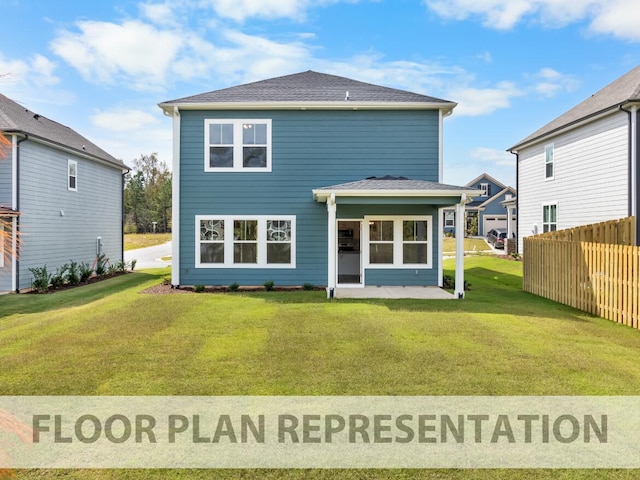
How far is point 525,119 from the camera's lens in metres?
20.9

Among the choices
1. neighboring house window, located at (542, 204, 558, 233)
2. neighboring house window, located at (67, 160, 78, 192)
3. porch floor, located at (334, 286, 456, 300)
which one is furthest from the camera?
neighboring house window, located at (542, 204, 558, 233)

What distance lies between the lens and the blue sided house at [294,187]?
11.8 m

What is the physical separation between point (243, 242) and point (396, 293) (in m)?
4.96

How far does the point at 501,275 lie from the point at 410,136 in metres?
7.31

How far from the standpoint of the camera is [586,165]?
14.2 metres

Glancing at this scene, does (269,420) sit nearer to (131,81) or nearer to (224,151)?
(224,151)

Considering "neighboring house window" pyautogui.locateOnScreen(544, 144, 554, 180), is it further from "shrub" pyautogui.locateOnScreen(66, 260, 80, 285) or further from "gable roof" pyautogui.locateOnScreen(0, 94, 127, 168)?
"shrub" pyautogui.locateOnScreen(66, 260, 80, 285)

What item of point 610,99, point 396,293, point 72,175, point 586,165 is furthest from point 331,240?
point 610,99

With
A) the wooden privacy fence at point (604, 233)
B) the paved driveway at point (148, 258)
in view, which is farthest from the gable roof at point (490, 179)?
the paved driveway at point (148, 258)

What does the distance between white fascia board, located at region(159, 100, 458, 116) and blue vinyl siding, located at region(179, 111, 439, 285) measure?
184 mm

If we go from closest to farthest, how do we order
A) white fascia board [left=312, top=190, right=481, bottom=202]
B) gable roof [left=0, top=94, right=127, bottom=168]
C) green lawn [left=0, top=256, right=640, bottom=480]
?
green lawn [left=0, top=256, right=640, bottom=480] → white fascia board [left=312, top=190, right=481, bottom=202] → gable roof [left=0, top=94, right=127, bottom=168]

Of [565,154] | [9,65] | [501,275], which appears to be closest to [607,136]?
[565,154]

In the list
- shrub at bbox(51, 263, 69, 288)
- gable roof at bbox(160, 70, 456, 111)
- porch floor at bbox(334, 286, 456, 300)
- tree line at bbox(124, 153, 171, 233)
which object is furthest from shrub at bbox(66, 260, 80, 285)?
tree line at bbox(124, 153, 171, 233)

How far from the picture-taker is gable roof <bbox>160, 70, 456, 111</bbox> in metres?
11.5
